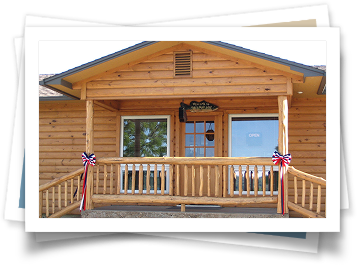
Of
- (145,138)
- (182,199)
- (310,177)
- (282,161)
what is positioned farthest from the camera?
(145,138)

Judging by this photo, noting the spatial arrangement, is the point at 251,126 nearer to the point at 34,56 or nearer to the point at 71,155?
the point at 71,155

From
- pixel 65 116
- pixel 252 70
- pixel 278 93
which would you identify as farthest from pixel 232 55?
pixel 65 116

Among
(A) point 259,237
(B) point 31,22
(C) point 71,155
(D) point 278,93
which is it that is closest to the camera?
(B) point 31,22

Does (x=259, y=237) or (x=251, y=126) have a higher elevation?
(x=251, y=126)

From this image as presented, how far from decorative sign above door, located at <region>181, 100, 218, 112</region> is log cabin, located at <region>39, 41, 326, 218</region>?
22 mm

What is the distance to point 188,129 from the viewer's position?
971 cm

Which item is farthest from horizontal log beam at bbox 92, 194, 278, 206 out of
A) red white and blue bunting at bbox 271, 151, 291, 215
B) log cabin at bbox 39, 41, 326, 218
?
red white and blue bunting at bbox 271, 151, 291, 215

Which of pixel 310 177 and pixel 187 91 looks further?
pixel 187 91

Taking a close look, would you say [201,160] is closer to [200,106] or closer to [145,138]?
[200,106]

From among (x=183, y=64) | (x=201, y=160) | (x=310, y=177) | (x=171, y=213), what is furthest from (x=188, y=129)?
(x=310, y=177)

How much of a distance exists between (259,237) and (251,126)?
343 centimetres

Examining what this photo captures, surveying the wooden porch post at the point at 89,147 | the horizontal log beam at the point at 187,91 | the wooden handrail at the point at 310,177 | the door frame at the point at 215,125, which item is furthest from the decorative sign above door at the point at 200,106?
the wooden handrail at the point at 310,177

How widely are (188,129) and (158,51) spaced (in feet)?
7.62

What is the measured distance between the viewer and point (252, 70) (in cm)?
770
